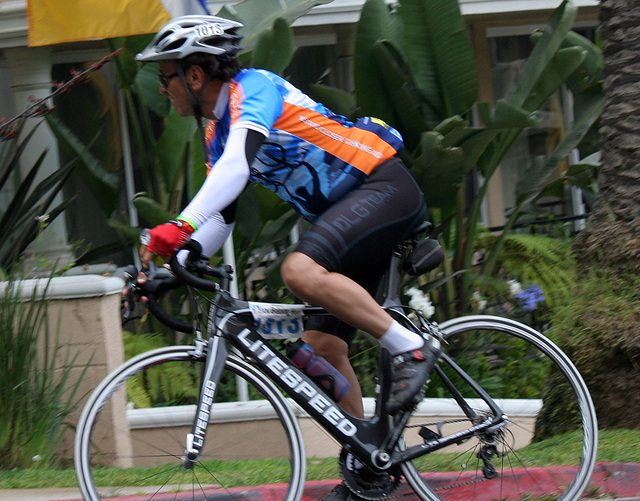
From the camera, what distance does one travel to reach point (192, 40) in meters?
3.17

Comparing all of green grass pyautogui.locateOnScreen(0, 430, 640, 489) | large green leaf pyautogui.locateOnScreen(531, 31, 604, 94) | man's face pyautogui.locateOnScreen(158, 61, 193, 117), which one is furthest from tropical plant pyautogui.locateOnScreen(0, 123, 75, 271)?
large green leaf pyautogui.locateOnScreen(531, 31, 604, 94)

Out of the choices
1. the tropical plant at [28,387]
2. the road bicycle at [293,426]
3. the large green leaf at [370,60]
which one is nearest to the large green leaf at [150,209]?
the tropical plant at [28,387]

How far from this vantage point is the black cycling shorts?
322cm

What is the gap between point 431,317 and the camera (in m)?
6.91

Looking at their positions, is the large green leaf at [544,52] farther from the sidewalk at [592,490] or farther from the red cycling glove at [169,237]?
the red cycling glove at [169,237]

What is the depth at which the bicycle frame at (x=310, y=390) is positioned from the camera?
3191mm

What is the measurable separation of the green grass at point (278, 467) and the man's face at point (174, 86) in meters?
1.42

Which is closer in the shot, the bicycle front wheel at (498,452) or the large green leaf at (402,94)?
the bicycle front wheel at (498,452)

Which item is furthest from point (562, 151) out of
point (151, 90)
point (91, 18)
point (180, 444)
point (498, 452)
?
point (180, 444)

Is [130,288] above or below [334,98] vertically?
below

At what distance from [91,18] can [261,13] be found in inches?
54.1

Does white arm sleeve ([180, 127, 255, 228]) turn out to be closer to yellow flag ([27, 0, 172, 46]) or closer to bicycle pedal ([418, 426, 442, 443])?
bicycle pedal ([418, 426, 442, 443])

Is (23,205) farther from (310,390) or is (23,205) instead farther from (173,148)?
(310,390)

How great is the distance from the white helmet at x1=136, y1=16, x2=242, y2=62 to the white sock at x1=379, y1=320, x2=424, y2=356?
123cm
